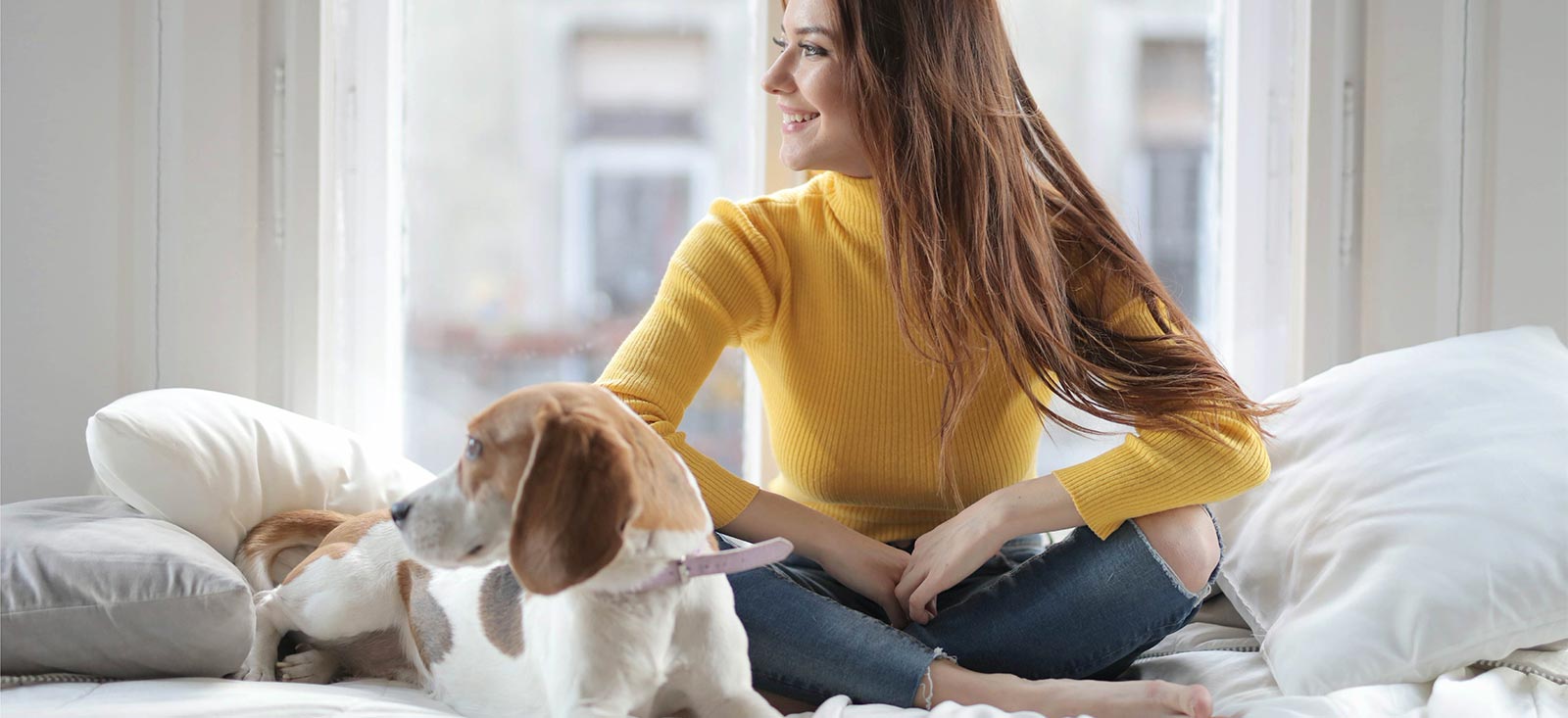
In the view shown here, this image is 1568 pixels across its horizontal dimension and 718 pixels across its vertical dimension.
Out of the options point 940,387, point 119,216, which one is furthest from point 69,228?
point 940,387

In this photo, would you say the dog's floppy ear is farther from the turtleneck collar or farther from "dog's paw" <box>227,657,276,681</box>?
the turtleneck collar

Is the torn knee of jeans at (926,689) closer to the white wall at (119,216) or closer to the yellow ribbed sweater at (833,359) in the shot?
the yellow ribbed sweater at (833,359)

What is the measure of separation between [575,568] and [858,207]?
784 mm

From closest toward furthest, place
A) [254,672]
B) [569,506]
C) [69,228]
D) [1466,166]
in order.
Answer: [569,506] → [254,672] → [69,228] → [1466,166]

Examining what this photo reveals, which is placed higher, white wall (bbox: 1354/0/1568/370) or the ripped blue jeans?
white wall (bbox: 1354/0/1568/370)

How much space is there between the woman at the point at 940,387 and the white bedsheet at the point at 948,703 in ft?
0.25

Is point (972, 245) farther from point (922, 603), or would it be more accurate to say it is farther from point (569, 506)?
point (569, 506)

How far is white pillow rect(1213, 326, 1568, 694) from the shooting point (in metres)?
1.14

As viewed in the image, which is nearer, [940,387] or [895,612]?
[895,612]

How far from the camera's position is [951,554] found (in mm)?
1234

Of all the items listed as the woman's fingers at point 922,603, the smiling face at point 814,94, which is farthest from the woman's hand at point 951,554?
the smiling face at point 814,94

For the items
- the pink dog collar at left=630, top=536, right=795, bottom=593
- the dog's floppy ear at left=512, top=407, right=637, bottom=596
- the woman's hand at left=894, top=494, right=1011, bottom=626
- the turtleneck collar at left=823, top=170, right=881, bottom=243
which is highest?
the turtleneck collar at left=823, top=170, right=881, bottom=243

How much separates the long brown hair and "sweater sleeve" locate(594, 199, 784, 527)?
189 millimetres

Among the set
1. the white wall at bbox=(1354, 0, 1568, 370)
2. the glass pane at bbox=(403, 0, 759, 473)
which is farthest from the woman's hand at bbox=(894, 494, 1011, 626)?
the white wall at bbox=(1354, 0, 1568, 370)
